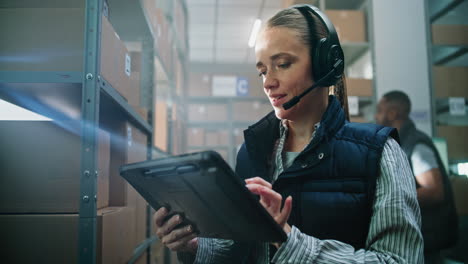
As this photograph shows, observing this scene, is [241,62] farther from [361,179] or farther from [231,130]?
[361,179]

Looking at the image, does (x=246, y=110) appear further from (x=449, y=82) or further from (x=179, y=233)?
(x=179, y=233)

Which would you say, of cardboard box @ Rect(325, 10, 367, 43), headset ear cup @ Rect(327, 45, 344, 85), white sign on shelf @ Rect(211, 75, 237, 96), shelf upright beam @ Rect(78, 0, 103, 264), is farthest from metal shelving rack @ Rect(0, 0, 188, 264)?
white sign on shelf @ Rect(211, 75, 237, 96)

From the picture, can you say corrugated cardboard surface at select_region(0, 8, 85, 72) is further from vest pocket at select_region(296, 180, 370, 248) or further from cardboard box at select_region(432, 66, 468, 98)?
cardboard box at select_region(432, 66, 468, 98)

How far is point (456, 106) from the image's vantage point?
253cm

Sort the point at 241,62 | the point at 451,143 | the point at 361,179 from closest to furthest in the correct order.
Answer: the point at 361,179
the point at 451,143
the point at 241,62

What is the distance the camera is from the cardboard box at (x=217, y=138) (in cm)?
515

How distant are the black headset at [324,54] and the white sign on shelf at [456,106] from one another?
211 cm

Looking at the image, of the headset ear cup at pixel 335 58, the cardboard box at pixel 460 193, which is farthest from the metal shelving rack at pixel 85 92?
the cardboard box at pixel 460 193

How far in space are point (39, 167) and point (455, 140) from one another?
252cm

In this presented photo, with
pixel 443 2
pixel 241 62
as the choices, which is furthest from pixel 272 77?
pixel 241 62

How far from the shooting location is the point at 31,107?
39.9 inches

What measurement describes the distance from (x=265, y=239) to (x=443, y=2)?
2623 mm

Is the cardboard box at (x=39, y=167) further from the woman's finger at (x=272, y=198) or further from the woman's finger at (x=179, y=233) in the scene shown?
the woman's finger at (x=272, y=198)

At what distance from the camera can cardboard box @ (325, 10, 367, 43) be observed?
2695 millimetres
